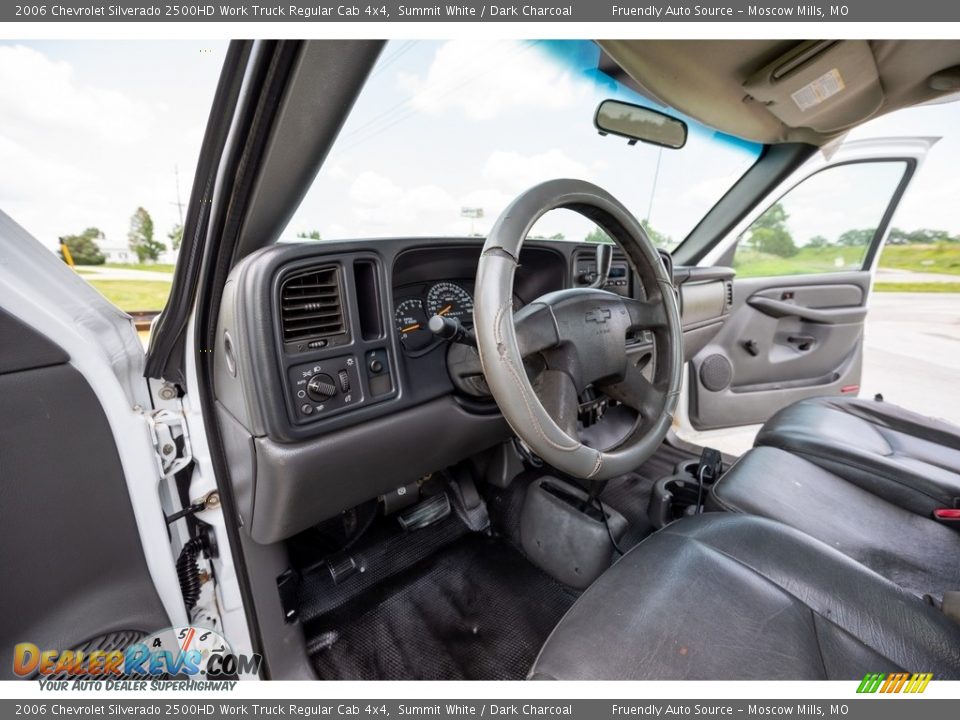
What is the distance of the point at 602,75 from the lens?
158 cm

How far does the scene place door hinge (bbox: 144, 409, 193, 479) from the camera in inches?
36.0

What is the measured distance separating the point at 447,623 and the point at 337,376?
97 cm

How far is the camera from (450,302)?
128 cm

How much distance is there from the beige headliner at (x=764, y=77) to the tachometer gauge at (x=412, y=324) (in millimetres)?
892

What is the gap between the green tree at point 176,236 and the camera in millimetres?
796

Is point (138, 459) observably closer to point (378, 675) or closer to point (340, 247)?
point (340, 247)

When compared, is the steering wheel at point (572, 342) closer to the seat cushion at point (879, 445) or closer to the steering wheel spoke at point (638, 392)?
the steering wheel spoke at point (638, 392)

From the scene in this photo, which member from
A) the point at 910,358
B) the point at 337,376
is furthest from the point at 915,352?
the point at 337,376

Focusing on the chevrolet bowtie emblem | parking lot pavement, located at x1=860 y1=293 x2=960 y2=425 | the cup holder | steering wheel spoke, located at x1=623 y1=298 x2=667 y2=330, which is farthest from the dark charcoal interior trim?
parking lot pavement, located at x1=860 y1=293 x2=960 y2=425

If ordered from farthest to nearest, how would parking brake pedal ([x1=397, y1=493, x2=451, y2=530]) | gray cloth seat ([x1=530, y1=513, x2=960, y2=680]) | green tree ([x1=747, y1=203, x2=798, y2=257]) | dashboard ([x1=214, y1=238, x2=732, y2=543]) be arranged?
green tree ([x1=747, y1=203, x2=798, y2=257]) → parking brake pedal ([x1=397, y1=493, x2=451, y2=530]) → dashboard ([x1=214, y1=238, x2=732, y2=543]) → gray cloth seat ([x1=530, y1=513, x2=960, y2=680])

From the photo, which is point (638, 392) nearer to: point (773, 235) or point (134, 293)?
point (134, 293)

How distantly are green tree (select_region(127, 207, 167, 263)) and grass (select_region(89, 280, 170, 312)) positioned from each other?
0.20 ft

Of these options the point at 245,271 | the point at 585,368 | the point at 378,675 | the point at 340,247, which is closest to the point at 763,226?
the point at 585,368

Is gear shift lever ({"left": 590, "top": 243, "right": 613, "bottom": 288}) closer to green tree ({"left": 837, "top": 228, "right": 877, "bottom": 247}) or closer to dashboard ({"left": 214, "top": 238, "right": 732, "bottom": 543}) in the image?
dashboard ({"left": 214, "top": 238, "right": 732, "bottom": 543})
